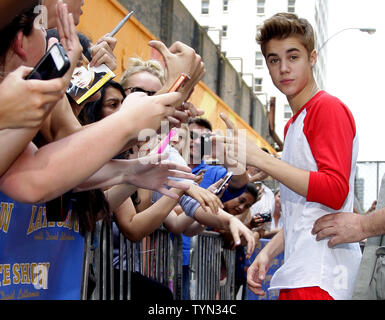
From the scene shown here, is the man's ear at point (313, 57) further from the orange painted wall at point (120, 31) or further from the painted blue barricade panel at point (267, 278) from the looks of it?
the orange painted wall at point (120, 31)

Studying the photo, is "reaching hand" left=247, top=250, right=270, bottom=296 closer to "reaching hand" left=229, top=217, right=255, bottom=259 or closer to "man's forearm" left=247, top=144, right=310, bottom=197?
"reaching hand" left=229, top=217, right=255, bottom=259

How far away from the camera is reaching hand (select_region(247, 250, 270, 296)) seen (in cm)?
303

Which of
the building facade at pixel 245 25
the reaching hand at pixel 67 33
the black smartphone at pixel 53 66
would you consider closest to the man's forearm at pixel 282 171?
the reaching hand at pixel 67 33

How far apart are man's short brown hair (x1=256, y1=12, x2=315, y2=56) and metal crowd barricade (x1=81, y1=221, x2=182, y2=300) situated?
1294 millimetres

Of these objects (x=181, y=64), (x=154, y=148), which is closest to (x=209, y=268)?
(x=154, y=148)

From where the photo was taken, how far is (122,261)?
11.1ft

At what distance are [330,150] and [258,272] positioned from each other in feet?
2.96

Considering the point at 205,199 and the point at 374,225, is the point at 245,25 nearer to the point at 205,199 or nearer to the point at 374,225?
the point at 205,199

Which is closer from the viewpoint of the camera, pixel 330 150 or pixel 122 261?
pixel 330 150

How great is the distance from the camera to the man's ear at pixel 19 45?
1902 millimetres

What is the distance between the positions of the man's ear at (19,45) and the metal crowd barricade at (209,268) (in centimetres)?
316

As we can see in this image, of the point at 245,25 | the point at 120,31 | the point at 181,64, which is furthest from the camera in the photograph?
the point at 245,25
